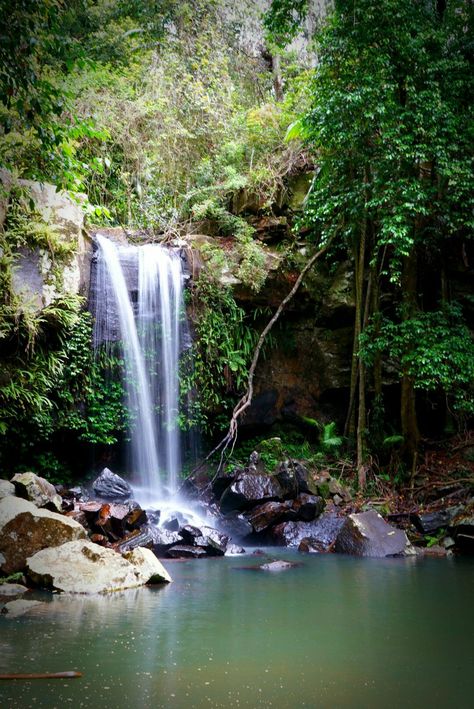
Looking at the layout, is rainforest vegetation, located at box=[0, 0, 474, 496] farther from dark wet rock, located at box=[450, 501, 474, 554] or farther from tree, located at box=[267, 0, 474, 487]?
dark wet rock, located at box=[450, 501, 474, 554]

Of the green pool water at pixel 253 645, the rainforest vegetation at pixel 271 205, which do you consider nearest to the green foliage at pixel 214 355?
the rainforest vegetation at pixel 271 205

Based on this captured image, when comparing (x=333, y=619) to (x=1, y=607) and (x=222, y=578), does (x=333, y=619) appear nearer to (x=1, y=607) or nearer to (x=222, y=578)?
(x=222, y=578)

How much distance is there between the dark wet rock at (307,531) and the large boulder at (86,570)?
11.7 ft

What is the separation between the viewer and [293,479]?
9.65 m

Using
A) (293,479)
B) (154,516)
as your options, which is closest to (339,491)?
(293,479)

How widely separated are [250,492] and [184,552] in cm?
211

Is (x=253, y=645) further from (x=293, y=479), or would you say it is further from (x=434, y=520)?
(x=293, y=479)

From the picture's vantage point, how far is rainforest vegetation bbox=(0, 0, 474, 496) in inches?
372

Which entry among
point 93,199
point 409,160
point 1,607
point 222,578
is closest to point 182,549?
point 222,578

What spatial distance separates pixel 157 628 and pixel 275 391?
854 centimetres

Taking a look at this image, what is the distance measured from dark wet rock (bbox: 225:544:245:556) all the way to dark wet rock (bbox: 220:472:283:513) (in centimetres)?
126

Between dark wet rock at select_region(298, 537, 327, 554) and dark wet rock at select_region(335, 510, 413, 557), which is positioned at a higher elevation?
dark wet rock at select_region(335, 510, 413, 557)

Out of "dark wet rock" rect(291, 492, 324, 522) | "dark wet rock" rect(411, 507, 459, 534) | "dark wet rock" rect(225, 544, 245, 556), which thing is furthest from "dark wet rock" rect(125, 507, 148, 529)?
"dark wet rock" rect(411, 507, 459, 534)

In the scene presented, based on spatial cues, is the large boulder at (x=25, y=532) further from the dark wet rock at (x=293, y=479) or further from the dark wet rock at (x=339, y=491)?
the dark wet rock at (x=339, y=491)
